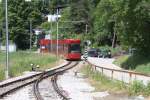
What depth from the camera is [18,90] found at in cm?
2920

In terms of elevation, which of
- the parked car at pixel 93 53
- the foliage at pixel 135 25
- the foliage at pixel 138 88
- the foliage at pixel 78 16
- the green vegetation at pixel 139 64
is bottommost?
the parked car at pixel 93 53

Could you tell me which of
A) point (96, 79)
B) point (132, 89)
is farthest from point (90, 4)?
point (132, 89)

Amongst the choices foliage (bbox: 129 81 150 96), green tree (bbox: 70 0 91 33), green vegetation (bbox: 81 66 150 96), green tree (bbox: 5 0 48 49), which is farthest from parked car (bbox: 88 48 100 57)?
foliage (bbox: 129 81 150 96)

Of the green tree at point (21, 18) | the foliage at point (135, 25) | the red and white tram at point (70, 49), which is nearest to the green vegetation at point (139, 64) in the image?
the foliage at point (135, 25)

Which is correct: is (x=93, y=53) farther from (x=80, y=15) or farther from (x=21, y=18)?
(x=80, y=15)

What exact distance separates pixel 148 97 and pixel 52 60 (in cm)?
5147

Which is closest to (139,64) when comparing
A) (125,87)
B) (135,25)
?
(135,25)

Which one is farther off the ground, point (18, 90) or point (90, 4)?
point (90, 4)

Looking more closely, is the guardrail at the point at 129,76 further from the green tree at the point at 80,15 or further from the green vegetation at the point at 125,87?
the green tree at the point at 80,15

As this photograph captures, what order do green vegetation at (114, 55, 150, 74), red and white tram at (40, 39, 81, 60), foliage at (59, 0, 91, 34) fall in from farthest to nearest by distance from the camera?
1. foliage at (59, 0, 91, 34)
2. red and white tram at (40, 39, 81, 60)
3. green vegetation at (114, 55, 150, 74)

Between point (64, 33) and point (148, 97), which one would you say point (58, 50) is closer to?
point (64, 33)

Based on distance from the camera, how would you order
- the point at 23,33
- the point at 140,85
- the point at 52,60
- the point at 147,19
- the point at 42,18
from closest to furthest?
the point at 140,85 < the point at 147,19 < the point at 52,60 < the point at 23,33 < the point at 42,18

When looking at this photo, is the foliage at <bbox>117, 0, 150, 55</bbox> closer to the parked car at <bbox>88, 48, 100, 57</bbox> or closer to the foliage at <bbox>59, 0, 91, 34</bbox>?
the parked car at <bbox>88, 48, 100, 57</bbox>

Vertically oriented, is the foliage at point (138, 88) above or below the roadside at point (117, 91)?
above
